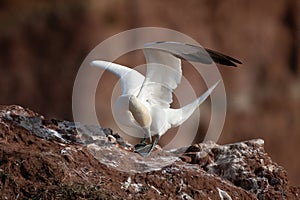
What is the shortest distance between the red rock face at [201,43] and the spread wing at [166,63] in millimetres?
7429

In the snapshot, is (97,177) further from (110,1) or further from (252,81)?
(252,81)

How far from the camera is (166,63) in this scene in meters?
11.5

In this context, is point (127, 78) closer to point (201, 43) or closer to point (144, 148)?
point (144, 148)

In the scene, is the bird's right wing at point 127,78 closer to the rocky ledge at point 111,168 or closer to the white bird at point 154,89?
the white bird at point 154,89

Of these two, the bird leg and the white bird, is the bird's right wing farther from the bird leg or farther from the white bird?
the bird leg

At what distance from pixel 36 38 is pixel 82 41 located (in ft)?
4.60

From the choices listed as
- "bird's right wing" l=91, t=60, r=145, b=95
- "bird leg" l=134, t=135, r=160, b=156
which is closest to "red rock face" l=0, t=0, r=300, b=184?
"bird's right wing" l=91, t=60, r=145, b=95

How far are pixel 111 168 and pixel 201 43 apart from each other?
10.6 m

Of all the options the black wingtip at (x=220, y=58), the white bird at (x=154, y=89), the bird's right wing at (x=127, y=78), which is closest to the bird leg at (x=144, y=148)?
the white bird at (x=154, y=89)

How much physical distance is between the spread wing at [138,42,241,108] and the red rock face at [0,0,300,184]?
24.4 ft

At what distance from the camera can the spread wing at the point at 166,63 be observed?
11.1m

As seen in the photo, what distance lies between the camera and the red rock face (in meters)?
20.1

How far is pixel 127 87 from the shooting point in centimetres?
1183

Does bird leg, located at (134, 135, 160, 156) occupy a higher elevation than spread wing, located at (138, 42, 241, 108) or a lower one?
lower
